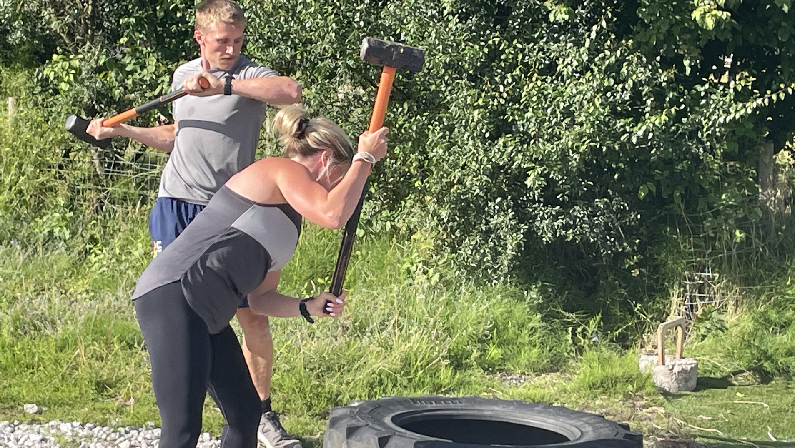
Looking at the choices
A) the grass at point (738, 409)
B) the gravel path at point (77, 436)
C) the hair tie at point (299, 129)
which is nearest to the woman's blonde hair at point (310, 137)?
the hair tie at point (299, 129)

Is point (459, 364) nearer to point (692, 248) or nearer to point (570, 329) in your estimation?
point (570, 329)

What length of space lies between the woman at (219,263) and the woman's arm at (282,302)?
23 centimetres

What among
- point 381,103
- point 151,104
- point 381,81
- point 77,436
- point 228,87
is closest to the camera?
point 381,103

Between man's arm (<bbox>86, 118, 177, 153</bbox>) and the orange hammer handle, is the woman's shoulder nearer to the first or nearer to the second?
the orange hammer handle

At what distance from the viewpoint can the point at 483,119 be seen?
764 cm

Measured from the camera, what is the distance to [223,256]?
10.4 feet

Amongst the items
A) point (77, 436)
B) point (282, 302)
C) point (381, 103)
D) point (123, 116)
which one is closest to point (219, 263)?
point (282, 302)

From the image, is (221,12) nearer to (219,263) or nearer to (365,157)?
(365,157)

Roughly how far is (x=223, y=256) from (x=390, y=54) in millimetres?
995

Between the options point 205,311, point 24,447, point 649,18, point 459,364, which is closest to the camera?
point 205,311

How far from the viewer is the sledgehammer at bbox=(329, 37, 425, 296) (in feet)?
11.6

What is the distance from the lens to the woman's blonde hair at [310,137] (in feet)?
11.0

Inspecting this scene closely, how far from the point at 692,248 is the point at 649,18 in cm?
170

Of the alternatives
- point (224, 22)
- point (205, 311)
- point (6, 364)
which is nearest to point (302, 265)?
point (6, 364)
